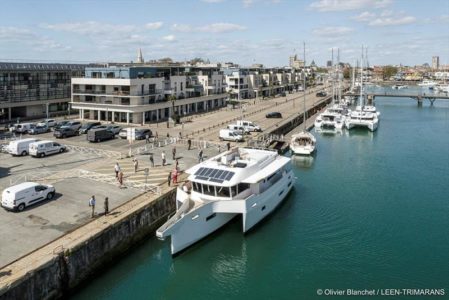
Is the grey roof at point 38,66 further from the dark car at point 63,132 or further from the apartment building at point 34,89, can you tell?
the dark car at point 63,132

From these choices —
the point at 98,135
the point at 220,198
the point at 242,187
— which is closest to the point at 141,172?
the point at 220,198

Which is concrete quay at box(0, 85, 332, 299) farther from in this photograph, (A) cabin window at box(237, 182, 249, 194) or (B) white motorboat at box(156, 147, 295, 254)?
(A) cabin window at box(237, 182, 249, 194)

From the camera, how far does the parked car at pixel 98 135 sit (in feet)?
187

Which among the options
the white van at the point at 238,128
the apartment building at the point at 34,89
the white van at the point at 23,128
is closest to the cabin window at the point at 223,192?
the white van at the point at 238,128

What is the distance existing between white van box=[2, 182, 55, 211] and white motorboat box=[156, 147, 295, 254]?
10.0 m

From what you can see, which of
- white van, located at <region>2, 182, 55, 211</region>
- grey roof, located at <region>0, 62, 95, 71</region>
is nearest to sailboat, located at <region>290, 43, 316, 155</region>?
white van, located at <region>2, 182, 55, 211</region>

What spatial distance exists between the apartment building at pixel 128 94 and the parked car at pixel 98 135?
14.5 metres

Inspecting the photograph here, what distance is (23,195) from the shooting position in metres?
29.6

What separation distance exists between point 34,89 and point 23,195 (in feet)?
183

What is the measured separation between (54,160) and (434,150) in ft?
191

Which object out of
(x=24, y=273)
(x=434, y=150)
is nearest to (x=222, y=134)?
(x=434, y=150)

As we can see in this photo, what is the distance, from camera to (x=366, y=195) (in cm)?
4394

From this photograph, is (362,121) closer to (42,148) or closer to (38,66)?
(42,148)

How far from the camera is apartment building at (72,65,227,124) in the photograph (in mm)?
73875
